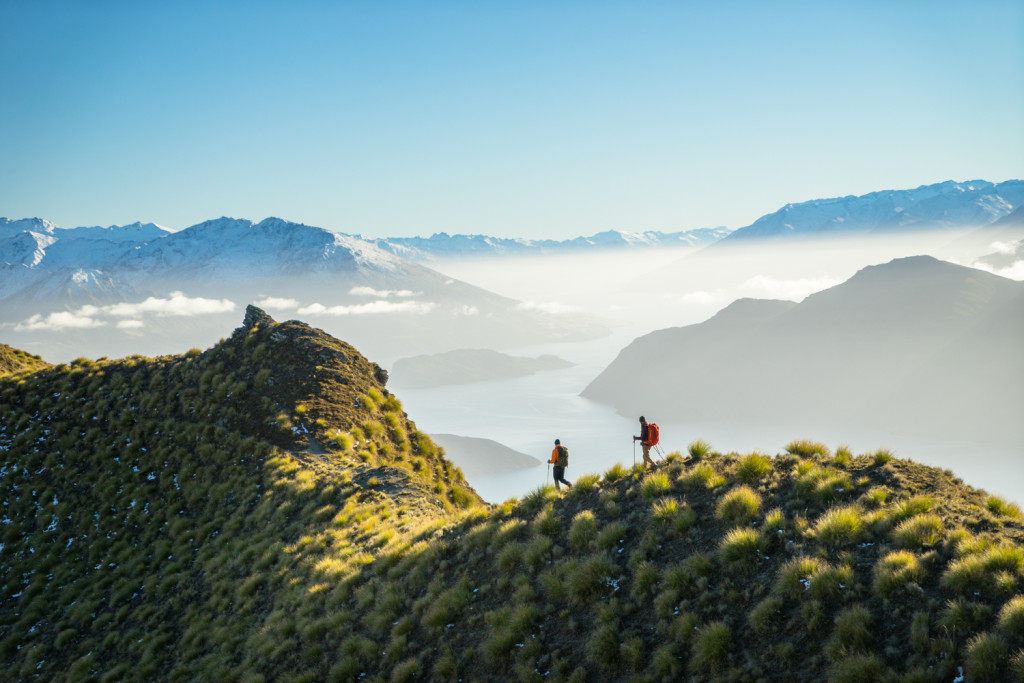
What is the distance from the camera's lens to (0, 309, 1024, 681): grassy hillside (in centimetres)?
928

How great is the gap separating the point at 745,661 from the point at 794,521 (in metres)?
4.22

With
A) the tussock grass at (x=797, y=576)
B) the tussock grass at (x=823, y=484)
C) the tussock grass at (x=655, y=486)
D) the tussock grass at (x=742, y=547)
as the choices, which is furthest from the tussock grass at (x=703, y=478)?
the tussock grass at (x=797, y=576)

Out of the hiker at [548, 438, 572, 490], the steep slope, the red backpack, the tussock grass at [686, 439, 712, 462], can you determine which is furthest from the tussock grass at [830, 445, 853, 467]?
the steep slope

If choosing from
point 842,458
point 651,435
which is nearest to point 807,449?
point 842,458

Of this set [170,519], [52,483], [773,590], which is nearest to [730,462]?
[773,590]

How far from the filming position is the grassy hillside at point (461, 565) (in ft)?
30.5

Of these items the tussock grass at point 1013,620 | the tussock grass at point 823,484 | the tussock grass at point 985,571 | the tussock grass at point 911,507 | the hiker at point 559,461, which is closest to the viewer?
the tussock grass at point 1013,620

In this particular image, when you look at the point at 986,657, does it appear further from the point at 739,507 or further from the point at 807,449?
the point at 807,449

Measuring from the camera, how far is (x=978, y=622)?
823cm

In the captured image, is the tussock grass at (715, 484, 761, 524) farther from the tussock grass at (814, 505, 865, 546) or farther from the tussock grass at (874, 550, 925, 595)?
the tussock grass at (874, 550, 925, 595)

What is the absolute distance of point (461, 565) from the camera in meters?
15.7

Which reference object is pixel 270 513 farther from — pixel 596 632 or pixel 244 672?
pixel 596 632

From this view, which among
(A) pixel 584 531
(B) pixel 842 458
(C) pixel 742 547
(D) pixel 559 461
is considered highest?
(B) pixel 842 458

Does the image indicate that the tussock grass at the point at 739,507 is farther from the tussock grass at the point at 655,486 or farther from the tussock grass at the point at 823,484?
the tussock grass at the point at 655,486
